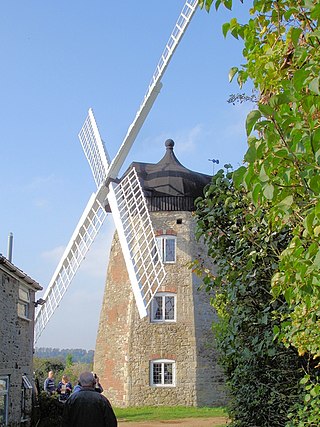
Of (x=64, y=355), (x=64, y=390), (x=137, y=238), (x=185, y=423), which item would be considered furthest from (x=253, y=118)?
(x=64, y=355)

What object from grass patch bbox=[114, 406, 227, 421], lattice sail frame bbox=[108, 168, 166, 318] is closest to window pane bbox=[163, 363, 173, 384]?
grass patch bbox=[114, 406, 227, 421]

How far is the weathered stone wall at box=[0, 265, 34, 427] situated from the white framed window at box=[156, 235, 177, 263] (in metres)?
11.2

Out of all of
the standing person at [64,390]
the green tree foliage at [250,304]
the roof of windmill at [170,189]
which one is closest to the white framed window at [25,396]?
the standing person at [64,390]

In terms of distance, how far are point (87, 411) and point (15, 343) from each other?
8.61 metres

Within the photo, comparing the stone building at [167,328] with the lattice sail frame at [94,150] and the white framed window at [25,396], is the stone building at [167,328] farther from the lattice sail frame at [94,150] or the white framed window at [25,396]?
the white framed window at [25,396]

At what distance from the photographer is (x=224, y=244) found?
804 centimetres

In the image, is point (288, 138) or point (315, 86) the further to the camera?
point (288, 138)

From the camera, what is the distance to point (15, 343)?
1527cm

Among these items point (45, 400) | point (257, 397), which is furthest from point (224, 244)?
point (45, 400)

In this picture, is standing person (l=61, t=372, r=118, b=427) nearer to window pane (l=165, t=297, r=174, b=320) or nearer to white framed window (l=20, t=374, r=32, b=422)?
white framed window (l=20, t=374, r=32, b=422)

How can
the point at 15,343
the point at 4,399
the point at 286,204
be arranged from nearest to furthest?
the point at 286,204 < the point at 4,399 < the point at 15,343

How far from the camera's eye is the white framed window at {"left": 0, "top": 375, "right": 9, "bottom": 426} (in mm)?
13713

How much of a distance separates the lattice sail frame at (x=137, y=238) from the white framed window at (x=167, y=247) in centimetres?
253

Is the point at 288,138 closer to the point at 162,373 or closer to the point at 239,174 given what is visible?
the point at 239,174
